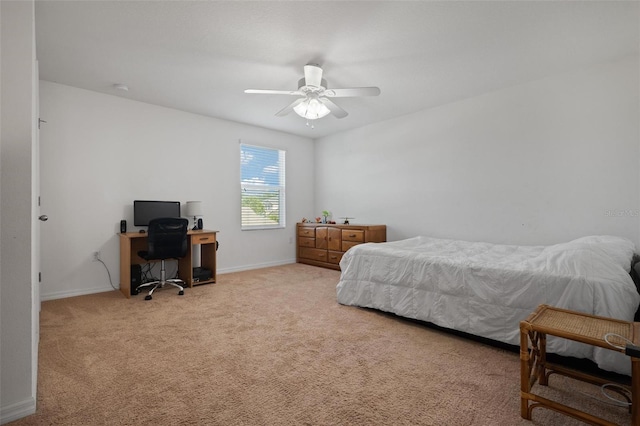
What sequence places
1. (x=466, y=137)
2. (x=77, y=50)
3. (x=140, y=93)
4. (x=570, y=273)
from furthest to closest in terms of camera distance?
(x=466, y=137) < (x=140, y=93) < (x=77, y=50) < (x=570, y=273)

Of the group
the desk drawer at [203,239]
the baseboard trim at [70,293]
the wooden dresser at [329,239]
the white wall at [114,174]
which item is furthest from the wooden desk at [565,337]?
the baseboard trim at [70,293]

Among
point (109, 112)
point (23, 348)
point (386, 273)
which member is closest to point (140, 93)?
point (109, 112)

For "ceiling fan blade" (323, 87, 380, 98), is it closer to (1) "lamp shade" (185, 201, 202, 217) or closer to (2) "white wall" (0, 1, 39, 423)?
(2) "white wall" (0, 1, 39, 423)

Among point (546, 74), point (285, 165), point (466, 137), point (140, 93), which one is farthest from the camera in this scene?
point (285, 165)

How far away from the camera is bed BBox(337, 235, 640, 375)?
5.87 feet

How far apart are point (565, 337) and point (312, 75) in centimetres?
275

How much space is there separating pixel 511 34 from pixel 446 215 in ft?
7.80

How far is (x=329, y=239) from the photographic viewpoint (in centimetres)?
525

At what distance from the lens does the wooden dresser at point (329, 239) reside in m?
4.78

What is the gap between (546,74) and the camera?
3.36 metres

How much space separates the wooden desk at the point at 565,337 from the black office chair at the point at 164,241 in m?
3.53

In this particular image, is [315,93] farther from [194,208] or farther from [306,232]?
[306,232]

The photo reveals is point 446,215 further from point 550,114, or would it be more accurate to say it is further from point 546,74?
point 546,74

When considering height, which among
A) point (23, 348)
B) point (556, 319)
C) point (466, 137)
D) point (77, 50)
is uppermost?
point (77, 50)
